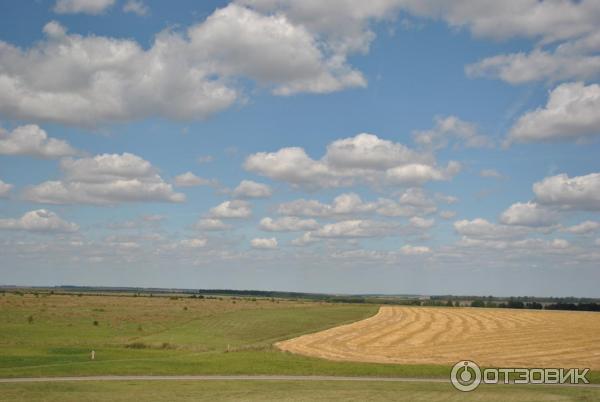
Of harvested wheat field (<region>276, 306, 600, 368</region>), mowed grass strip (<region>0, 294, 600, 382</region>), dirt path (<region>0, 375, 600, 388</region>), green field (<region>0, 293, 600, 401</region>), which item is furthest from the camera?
harvested wheat field (<region>276, 306, 600, 368</region>)

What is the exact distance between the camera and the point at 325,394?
107 feet

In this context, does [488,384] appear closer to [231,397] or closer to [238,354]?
[231,397]

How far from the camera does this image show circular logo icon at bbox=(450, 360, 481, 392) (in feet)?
116

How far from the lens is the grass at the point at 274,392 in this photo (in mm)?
30672

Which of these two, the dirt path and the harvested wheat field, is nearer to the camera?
the dirt path

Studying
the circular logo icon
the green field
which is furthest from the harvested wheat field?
the green field

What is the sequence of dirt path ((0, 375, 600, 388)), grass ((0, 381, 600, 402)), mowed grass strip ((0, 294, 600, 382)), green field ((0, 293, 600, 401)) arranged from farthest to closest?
mowed grass strip ((0, 294, 600, 382)), dirt path ((0, 375, 600, 388)), green field ((0, 293, 600, 401)), grass ((0, 381, 600, 402))

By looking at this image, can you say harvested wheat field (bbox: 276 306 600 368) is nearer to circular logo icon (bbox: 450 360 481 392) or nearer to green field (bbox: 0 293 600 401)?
circular logo icon (bbox: 450 360 481 392)

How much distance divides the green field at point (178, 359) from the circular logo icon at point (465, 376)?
0.95 m

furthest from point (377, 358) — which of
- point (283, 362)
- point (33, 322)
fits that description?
Answer: point (33, 322)

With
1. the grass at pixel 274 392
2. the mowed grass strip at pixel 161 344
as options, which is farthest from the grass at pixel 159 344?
the grass at pixel 274 392

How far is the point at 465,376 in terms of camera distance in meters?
40.8

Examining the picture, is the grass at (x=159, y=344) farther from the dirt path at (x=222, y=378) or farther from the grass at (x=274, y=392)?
the grass at (x=274, y=392)

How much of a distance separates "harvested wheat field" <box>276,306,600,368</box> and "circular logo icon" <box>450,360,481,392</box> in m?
4.73
